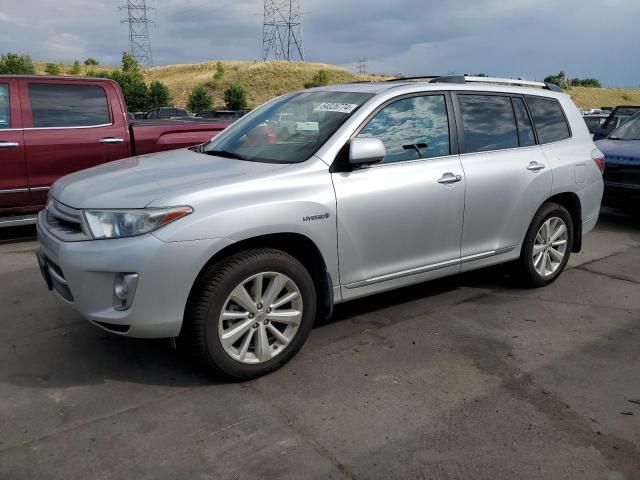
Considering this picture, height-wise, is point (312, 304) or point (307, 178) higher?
point (307, 178)

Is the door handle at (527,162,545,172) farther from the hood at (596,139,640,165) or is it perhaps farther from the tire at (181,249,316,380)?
the hood at (596,139,640,165)

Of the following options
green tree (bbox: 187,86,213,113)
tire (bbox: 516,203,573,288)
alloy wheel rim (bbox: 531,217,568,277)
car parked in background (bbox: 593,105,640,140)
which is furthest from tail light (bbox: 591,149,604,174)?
green tree (bbox: 187,86,213,113)

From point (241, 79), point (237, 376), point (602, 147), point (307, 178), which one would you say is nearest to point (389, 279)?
point (307, 178)

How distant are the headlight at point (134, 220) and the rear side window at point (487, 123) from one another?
2343mm

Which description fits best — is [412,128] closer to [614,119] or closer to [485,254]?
[485,254]

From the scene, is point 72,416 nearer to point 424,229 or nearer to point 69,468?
point 69,468

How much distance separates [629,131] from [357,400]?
781cm

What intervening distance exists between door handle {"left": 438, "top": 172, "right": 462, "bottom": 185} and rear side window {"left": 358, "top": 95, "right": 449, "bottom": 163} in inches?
6.8

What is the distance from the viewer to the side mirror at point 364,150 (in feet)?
11.5

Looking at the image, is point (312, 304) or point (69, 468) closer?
point (69, 468)

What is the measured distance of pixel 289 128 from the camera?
407 centimetres

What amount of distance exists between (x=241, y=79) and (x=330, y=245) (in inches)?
2555

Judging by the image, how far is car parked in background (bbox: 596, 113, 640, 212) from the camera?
25.3 feet

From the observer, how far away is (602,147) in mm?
8516
